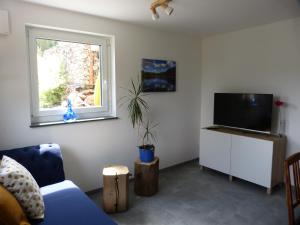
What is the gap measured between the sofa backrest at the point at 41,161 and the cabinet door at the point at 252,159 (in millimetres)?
2346

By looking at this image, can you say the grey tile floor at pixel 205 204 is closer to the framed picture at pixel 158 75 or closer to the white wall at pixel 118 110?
the white wall at pixel 118 110

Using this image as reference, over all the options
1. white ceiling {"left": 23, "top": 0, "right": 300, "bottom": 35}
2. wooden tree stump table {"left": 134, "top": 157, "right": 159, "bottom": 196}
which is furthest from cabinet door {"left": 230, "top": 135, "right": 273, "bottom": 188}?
white ceiling {"left": 23, "top": 0, "right": 300, "bottom": 35}

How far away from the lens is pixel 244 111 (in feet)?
11.1

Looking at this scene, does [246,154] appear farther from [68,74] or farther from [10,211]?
[10,211]

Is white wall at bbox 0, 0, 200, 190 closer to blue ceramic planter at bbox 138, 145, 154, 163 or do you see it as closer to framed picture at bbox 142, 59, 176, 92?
framed picture at bbox 142, 59, 176, 92

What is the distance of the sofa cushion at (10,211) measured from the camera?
1.41 meters

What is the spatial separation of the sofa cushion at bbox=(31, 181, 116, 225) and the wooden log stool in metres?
0.46

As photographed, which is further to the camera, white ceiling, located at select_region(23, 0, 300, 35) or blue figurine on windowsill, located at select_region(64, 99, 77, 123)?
blue figurine on windowsill, located at select_region(64, 99, 77, 123)

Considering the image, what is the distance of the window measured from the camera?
105 inches

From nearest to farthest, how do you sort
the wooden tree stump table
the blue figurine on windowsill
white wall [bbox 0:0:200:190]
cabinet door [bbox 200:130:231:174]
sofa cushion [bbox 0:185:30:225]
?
sofa cushion [bbox 0:185:30:225] < white wall [bbox 0:0:200:190] < the blue figurine on windowsill < the wooden tree stump table < cabinet door [bbox 200:130:231:174]

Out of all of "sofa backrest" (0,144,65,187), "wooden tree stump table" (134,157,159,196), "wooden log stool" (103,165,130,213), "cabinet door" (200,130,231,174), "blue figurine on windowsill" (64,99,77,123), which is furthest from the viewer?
"cabinet door" (200,130,231,174)

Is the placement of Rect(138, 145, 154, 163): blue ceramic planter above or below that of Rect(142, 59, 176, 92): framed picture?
below

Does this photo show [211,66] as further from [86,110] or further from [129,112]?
[86,110]

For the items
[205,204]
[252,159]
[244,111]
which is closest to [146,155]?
[205,204]
